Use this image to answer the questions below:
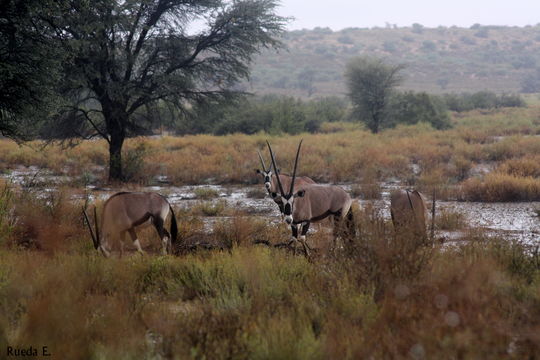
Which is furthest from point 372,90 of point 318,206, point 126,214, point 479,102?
point 126,214

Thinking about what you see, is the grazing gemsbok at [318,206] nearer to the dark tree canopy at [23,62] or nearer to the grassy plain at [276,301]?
the grassy plain at [276,301]

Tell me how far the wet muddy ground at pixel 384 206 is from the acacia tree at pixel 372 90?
55.4 feet

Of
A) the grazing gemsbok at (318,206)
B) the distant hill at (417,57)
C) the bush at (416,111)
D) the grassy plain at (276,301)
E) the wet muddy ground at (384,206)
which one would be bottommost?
the wet muddy ground at (384,206)

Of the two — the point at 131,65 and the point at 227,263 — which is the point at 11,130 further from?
the point at 131,65

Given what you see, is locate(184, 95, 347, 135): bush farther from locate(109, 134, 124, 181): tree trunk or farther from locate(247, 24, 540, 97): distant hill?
locate(247, 24, 540, 97): distant hill

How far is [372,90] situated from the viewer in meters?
33.5

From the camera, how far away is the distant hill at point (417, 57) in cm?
7762

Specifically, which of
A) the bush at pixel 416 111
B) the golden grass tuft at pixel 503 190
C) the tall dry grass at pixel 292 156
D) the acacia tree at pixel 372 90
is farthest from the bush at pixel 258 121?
the golden grass tuft at pixel 503 190

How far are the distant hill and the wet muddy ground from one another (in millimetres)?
42903

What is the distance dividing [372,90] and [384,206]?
75.1ft

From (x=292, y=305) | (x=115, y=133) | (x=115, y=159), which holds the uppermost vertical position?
(x=115, y=133)

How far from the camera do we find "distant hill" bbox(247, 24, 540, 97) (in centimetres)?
7762

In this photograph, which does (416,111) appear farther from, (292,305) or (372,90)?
(292,305)

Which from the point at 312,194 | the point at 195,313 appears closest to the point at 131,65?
the point at 312,194
